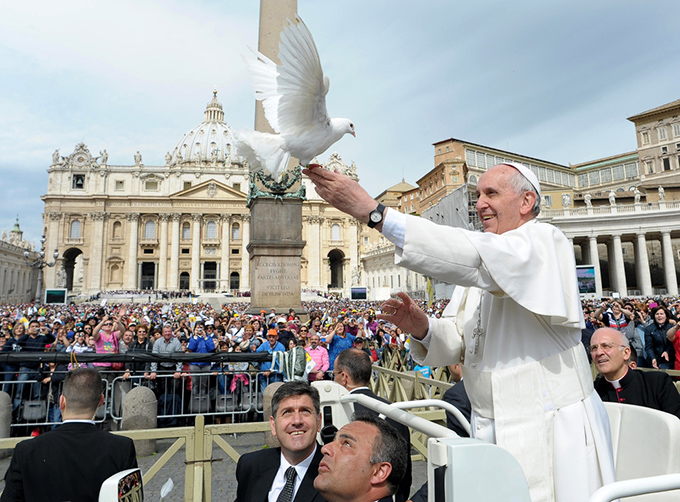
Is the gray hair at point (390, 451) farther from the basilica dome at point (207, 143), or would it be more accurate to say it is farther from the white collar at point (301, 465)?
the basilica dome at point (207, 143)

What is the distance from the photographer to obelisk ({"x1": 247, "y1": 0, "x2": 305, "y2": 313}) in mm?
12461

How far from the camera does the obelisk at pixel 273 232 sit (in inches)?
491

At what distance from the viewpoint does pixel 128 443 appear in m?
2.48

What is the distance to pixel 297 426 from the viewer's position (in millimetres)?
2539

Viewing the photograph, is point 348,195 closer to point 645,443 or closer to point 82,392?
point 645,443

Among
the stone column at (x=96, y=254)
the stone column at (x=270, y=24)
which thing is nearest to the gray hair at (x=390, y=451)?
the stone column at (x=270, y=24)

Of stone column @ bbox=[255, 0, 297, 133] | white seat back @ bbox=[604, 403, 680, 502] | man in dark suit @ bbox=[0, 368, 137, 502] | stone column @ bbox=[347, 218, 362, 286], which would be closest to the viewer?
white seat back @ bbox=[604, 403, 680, 502]

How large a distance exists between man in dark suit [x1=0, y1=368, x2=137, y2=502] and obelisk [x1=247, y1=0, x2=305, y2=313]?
9.99 meters

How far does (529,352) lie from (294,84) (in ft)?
5.55

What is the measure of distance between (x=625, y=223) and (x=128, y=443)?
158 feet

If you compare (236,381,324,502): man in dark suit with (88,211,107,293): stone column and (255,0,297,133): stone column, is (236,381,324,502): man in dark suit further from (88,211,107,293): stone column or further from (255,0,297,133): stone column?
(88,211,107,293): stone column

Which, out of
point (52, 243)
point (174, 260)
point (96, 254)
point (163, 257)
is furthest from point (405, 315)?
point (52, 243)

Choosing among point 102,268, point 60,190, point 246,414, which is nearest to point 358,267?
point 102,268

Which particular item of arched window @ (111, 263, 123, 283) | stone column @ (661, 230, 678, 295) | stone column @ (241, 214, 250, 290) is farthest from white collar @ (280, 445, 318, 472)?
arched window @ (111, 263, 123, 283)
